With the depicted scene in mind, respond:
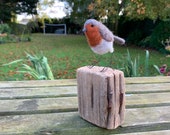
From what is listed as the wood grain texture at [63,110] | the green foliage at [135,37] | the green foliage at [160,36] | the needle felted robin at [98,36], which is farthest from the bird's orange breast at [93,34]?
the green foliage at [135,37]

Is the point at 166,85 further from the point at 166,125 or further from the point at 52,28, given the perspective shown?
the point at 52,28

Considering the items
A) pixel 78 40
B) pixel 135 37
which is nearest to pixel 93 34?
pixel 135 37

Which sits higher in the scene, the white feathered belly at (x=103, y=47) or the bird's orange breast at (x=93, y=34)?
the bird's orange breast at (x=93, y=34)

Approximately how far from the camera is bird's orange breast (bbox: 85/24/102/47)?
2.72ft

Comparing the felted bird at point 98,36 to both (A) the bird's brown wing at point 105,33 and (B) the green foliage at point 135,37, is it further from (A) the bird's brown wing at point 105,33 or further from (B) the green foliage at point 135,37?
(B) the green foliage at point 135,37

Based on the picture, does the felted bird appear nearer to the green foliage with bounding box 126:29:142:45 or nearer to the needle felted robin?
the needle felted robin

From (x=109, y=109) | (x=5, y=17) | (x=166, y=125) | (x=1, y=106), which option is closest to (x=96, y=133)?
(x=109, y=109)

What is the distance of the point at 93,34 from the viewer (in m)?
0.83

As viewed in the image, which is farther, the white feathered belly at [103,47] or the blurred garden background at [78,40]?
the blurred garden background at [78,40]

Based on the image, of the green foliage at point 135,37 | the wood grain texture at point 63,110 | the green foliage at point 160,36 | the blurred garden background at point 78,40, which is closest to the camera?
the wood grain texture at point 63,110

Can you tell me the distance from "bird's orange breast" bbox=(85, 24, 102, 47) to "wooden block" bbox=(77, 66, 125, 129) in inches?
3.5

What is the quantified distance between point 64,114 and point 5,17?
1453 centimetres

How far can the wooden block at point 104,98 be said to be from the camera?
79cm

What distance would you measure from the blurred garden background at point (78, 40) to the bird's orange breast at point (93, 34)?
36 cm
